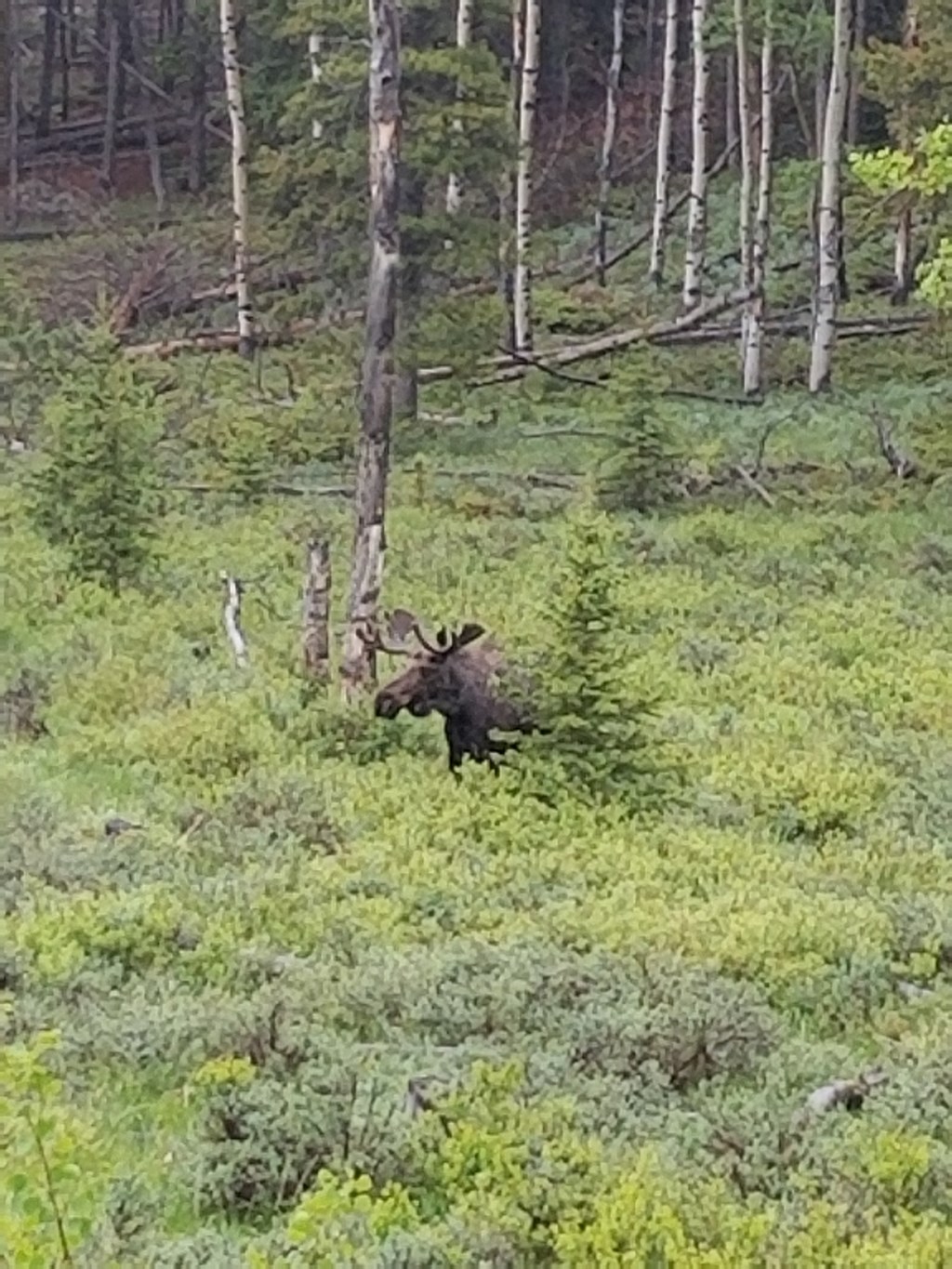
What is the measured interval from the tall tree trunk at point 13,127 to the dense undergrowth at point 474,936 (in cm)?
2672

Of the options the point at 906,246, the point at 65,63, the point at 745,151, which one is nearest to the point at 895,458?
the point at 745,151

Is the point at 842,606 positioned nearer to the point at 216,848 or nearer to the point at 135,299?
the point at 216,848

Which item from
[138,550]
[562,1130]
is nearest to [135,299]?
[138,550]

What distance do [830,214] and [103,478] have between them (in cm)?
1236

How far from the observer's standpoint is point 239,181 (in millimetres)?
28453

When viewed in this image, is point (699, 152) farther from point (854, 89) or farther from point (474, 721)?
point (474, 721)

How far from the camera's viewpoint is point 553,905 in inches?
374

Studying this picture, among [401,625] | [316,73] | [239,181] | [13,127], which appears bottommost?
[401,625]

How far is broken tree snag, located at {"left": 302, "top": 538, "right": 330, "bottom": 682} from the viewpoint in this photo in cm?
1421

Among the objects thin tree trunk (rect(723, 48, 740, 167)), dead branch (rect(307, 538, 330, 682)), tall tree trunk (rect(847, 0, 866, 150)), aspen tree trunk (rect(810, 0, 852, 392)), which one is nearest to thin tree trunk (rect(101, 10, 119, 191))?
thin tree trunk (rect(723, 48, 740, 167))

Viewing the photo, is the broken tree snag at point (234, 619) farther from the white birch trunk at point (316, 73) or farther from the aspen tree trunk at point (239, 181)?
the aspen tree trunk at point (239, 181)

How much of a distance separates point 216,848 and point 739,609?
7816mm

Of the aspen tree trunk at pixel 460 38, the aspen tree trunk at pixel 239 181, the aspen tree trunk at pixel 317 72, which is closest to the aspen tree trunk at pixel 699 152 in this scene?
the aspen tree trunk at pixel 460 38

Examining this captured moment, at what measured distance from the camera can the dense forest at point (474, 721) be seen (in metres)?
6.55
